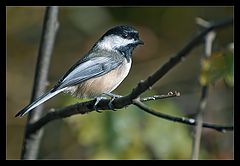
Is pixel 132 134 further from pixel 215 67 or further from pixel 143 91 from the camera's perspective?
pixel 143 91

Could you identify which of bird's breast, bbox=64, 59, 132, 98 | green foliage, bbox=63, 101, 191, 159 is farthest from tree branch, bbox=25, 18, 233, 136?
green foliage, bbox=63, 101, 191, 159

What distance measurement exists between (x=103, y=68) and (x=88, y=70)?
0.10 metres

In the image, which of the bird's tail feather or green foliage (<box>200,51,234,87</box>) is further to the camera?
the bird's tail feather

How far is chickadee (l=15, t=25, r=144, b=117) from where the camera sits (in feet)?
9.66

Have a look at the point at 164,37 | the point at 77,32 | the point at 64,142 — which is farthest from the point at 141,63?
the point at 64,142

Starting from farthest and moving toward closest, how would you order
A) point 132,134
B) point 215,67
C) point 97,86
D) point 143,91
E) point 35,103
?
point 132,134 < point 97,86 < point 35,103 < point 215,67 < point 143,91

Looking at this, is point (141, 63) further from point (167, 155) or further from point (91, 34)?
point (167, 155)

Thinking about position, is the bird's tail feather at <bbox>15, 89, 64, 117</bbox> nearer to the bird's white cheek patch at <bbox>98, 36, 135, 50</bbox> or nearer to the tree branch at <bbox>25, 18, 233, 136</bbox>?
the tree branch at <bbox>25, 18, 233, 136</bbox>

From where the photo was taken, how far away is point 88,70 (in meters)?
3.00

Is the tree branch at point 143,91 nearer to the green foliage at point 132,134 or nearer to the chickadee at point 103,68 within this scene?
the chickadee at point 103,68

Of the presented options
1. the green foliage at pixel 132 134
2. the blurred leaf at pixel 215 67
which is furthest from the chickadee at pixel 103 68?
the blurred leaf at pixel 215 67

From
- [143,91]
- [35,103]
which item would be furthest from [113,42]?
[143,91]

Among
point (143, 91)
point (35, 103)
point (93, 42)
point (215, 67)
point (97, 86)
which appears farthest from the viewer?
point (93, 42)
